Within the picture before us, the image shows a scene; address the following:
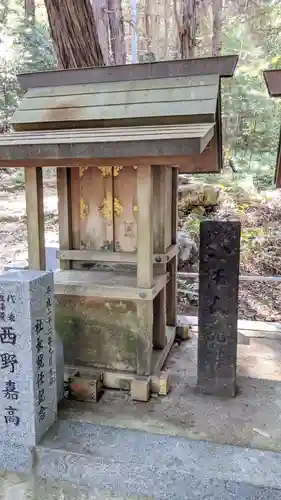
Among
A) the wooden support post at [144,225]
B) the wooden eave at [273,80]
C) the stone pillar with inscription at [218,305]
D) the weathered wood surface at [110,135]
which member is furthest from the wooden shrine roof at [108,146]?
the wooden eave at [273,80]

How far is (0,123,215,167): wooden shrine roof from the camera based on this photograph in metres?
2.60

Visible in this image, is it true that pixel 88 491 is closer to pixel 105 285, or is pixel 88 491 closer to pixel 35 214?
pixel 105 285

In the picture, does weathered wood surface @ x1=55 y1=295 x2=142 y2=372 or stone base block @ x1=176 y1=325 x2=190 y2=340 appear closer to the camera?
weathered wood surface @ x1=55 y1=295 x2=142 y2=372

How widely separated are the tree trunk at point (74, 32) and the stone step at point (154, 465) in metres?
4.73

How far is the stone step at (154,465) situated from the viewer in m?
2.38

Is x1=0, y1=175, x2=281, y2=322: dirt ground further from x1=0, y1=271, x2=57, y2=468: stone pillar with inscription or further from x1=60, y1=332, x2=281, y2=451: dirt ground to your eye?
x1=0, y1=271, x2=57, y2=468: stone pillar with inscription

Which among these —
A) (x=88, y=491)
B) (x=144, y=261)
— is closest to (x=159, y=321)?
(x=144, y=261)

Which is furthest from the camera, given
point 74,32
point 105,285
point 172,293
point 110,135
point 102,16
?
A: point 102,16

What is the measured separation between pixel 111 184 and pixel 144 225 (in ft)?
2.79

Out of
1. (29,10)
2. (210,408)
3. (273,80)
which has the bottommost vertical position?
(210,408)

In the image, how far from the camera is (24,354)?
2.64 meters

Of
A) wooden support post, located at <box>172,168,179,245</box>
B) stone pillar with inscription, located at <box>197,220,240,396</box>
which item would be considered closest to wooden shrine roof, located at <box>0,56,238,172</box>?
wooden support post, located at <box>172,168,179,245</box>

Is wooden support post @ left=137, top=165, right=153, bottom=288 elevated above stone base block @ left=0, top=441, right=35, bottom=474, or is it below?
above

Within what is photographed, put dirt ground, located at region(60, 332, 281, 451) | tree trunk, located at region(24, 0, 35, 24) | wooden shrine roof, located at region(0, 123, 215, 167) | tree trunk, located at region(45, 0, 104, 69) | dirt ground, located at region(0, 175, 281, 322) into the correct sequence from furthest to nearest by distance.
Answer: tree trunk, located at region(24, 0, 35, 24) → dirt ground, located at region(0, 175, 281, 322) → tree trunk, located at region(45, 0, 104, 69) → dirt ground, located at region(60, 332, 281, 451) → wooden shrine roof, located at region(0, 123, 215, 167)
